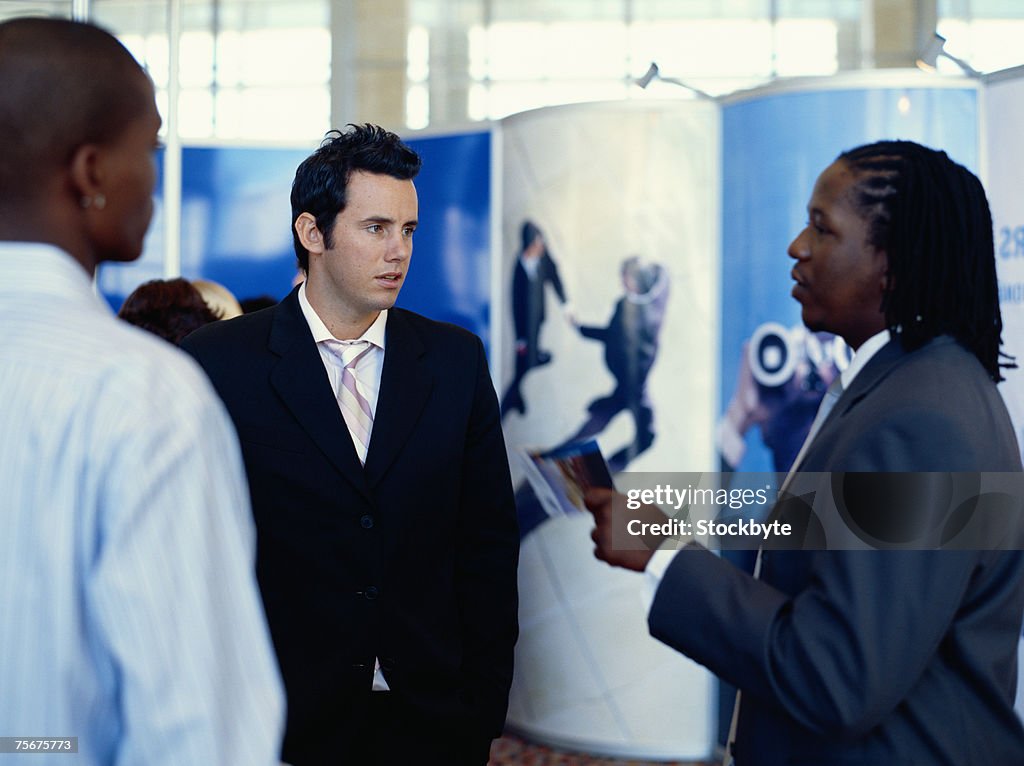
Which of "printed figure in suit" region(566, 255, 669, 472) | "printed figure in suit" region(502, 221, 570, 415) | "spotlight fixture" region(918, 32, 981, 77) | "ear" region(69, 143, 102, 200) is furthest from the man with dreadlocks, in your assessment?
"printed figure in suit" region(502, 221, 570, 415)

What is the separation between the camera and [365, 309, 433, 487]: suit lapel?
2.08m

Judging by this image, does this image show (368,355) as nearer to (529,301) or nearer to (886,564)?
(886,564)

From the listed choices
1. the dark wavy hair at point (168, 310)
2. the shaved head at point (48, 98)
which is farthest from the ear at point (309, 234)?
the shaved head at point (48, 98)

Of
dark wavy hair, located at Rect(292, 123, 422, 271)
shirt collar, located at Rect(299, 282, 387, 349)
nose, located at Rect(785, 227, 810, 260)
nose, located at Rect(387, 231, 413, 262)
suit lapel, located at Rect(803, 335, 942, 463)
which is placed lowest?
suit lapel, located at Rect(803, 335, 942, 463)

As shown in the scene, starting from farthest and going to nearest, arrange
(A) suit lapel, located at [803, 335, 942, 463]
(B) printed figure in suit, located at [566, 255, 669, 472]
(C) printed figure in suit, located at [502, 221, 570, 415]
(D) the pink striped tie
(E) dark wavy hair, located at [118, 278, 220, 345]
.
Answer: (C) printed figure in suit, located at [502, 221, 570, 415] < (B) printed figure in suit, located at [566, 255, 669, 472] < (E) dark wavy hair, located at [118, 278, 220, 345] < (D) the pink striped tie < (A) suit lapel, located at [803, 335, 942, 463]

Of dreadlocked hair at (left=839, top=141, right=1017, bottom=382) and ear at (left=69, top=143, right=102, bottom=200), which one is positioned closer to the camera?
ear at (left=69, top=143, right=102, bottom=200)

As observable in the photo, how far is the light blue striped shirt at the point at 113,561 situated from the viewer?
86cm

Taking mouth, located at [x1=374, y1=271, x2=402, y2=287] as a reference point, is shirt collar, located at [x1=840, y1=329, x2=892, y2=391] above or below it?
below

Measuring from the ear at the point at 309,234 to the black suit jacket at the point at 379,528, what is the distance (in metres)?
0.12

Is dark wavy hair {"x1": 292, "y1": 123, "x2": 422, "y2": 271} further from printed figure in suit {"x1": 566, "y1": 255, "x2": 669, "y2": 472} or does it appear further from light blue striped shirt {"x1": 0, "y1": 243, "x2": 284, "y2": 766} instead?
printed figure in suit {"x1": 566, "y1": 255, "x2": 669, "y2": 472}

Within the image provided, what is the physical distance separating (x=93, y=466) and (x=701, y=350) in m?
3.54

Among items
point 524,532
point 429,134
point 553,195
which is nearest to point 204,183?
point 429,134

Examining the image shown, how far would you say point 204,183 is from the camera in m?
5.19

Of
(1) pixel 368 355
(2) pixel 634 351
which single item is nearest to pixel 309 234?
(1) pixel 368 355
